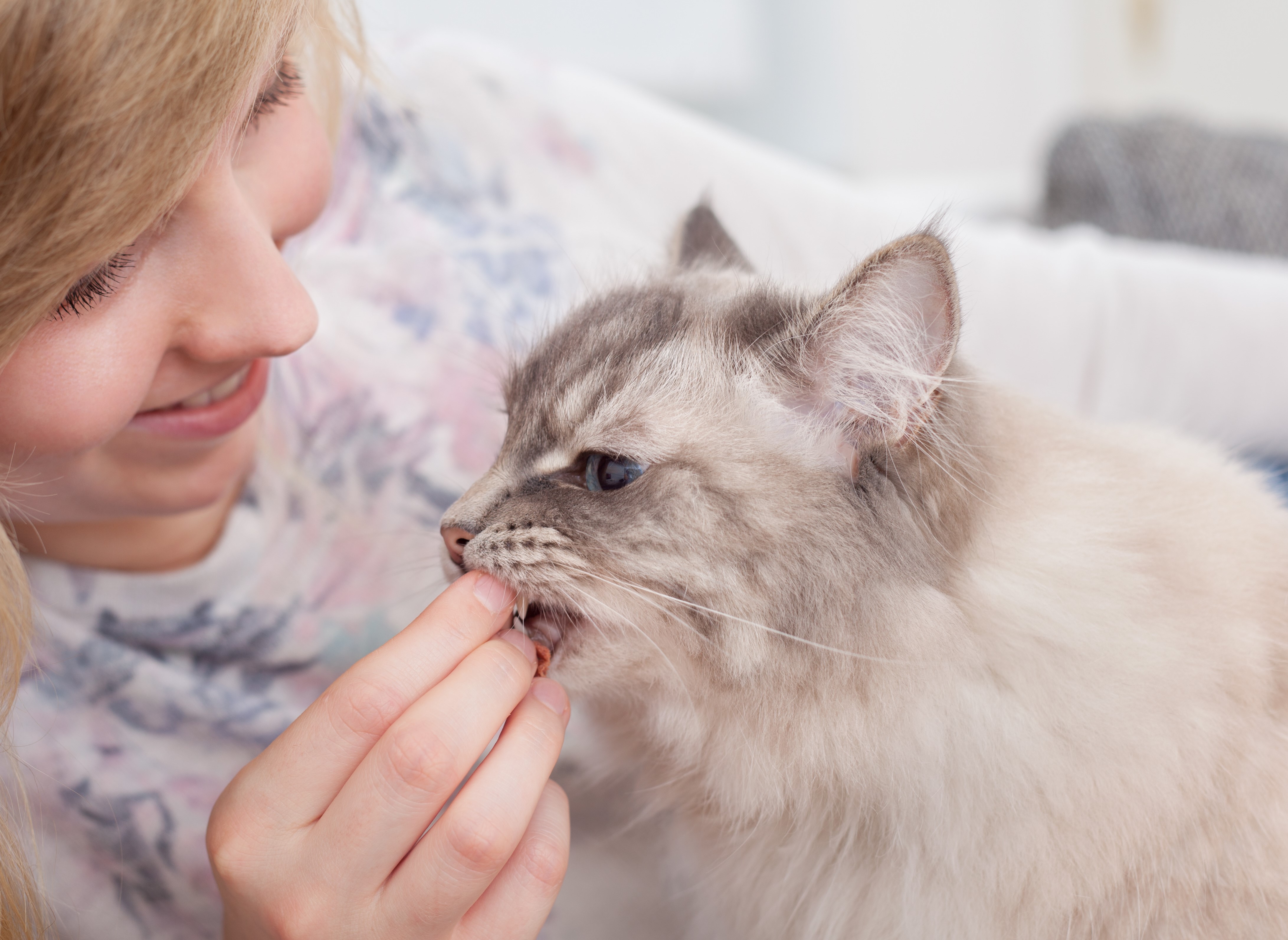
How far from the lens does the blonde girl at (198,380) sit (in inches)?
25.9

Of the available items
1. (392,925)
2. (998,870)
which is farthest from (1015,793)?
(392,925)

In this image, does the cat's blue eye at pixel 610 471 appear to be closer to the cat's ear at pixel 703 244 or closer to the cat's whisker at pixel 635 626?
the cat's whisker at pixel 635 626

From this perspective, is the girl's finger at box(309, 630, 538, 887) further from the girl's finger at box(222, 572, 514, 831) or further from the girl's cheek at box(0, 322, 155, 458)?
the girl's cheek at box(0, 322, 155, 458)

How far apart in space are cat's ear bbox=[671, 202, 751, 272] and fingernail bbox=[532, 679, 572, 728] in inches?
21.6

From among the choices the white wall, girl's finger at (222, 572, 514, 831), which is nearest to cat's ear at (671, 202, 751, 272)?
girl's finger at (222, 572, 514, 831)

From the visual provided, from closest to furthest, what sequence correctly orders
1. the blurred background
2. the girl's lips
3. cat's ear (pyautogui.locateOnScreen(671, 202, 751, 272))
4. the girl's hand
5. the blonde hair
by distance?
the blonde hair, the girl's hand, the girl's lips, cat's ear (pyautogui.locateOnScreen(671, 202, 751, 272)), the blurred background

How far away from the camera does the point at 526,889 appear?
80 centimetres

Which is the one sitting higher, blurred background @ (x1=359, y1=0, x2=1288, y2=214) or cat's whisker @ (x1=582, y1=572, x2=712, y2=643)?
blurred background @ (x1=359, y1=0, x2=1288, y2=214)

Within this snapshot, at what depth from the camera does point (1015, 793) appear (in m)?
0.81

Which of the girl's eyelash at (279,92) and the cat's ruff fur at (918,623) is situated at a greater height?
the girl's eyelash at (279,92)

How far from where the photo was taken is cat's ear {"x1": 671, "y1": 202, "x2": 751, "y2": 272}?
113cm

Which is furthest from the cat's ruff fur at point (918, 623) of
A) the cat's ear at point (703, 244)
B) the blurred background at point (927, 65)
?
the blurred background at point (927, 65)

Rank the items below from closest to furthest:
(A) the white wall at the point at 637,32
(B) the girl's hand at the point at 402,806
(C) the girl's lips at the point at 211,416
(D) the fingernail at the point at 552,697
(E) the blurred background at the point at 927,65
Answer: (B) the girl's hand at the point at 402,806, (D) the fingernail at the point at 552,697, (C) the girl's lips at the point at 211,416, (A) the white wall at the point at 637,32, (E) the blurred background at the point at 927,65

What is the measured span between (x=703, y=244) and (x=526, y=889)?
30.3 inches
